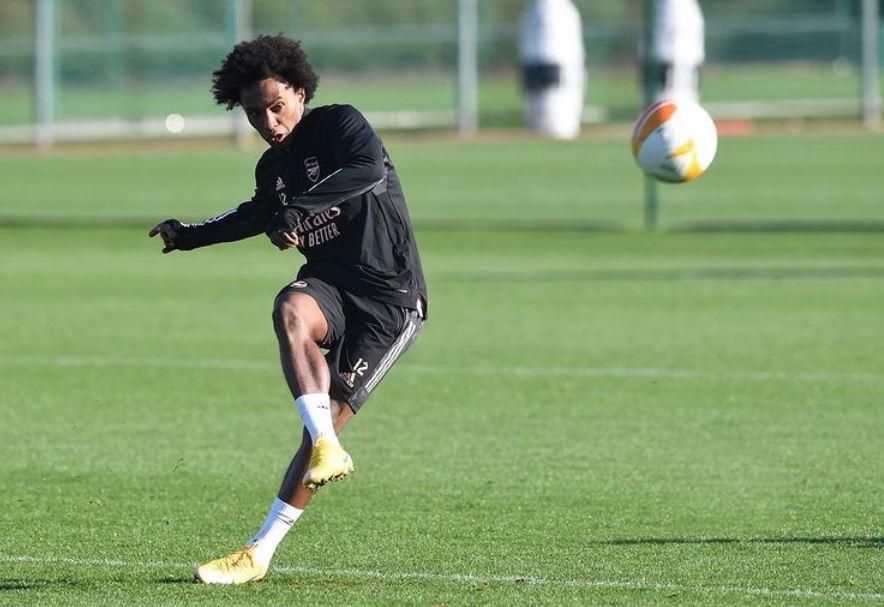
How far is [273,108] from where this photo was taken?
24.0 ft

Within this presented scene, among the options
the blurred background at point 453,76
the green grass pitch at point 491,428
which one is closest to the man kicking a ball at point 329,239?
the green grass pitch at point 491,428

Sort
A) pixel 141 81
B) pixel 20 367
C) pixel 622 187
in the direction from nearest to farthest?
pixel 20 367 → pixel 622 187 → pixel 141 81

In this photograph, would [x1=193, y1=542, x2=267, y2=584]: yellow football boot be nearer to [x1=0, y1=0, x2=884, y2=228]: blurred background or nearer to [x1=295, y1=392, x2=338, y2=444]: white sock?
[x1=295, y1=392, x2=338, y2=444]: white sock

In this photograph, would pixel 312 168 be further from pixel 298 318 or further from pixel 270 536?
pixel 270 536

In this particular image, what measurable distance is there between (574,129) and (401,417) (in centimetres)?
3025

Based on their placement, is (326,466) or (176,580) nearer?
(326,466)

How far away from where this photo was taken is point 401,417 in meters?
11.8

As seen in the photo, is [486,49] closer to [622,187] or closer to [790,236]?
[622,187]

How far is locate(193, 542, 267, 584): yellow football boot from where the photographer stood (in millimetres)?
7105

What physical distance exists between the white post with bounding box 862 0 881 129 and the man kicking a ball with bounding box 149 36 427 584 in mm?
33233

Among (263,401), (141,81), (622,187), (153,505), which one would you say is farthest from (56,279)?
(141,81)

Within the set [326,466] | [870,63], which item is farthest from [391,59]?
[326,466]

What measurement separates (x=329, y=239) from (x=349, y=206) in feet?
0.51

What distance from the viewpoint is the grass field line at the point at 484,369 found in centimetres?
1324
